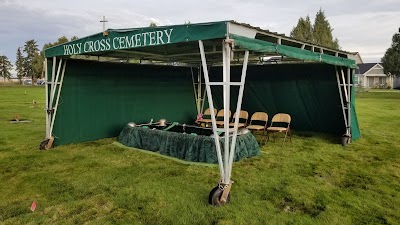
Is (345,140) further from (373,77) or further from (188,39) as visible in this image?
(373,77)

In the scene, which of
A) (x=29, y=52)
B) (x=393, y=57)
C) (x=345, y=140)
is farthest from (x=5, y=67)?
(x=345, y=140)

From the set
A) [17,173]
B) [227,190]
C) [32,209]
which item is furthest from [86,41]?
[227,190]

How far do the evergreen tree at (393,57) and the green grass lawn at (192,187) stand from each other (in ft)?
102

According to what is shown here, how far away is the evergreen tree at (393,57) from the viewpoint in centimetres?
3384

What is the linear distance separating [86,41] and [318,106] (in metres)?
6.99

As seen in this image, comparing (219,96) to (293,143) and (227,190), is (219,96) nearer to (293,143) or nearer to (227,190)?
(293,143)

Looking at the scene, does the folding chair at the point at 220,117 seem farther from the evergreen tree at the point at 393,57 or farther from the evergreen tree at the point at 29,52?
the evergreen tree at the point at 29,52

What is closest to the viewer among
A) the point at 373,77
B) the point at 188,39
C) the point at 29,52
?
the point at 188,39

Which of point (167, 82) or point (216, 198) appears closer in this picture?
point (216, 198)

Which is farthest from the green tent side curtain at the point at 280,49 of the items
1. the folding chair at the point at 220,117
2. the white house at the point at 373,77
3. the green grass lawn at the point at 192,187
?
the white house at the point at 373,77

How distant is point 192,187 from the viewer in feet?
16.2

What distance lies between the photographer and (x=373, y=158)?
677 cm

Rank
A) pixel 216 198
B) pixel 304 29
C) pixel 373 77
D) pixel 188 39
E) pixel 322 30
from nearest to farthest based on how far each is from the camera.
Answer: pixel 216 198
pixel 188 39
pixel 304 29
pixel 322 30
pixel 373 77

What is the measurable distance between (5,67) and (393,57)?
79.8 metres
